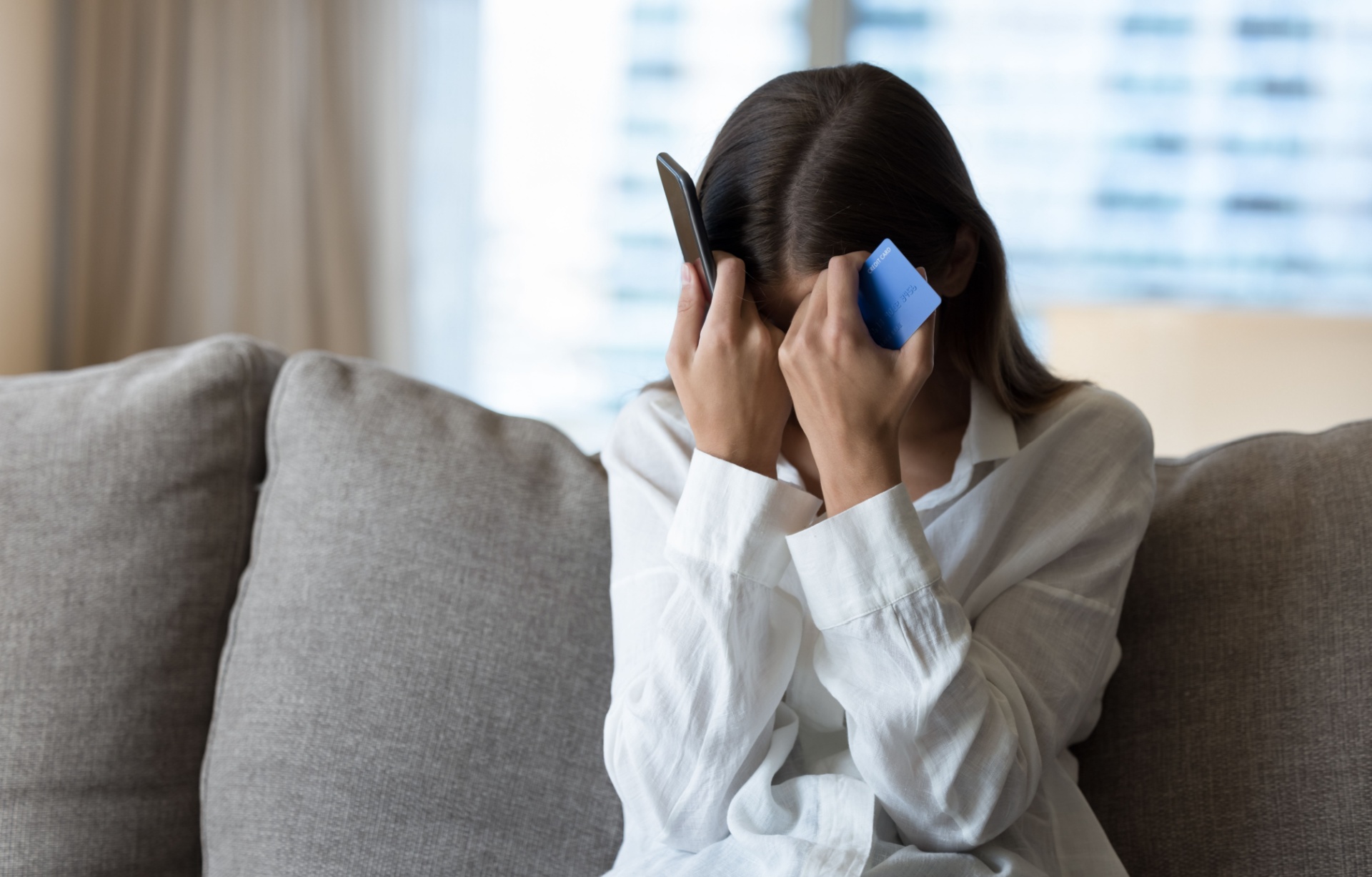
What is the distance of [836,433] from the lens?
29.4 inches

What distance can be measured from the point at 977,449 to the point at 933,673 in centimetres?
23

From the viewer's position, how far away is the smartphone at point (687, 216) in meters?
0.78

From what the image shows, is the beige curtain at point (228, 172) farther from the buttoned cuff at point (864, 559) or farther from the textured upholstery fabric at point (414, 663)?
the buttoned cuff at point (864, 559)

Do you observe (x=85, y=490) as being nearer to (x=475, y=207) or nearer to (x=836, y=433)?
(x=836, y=433)

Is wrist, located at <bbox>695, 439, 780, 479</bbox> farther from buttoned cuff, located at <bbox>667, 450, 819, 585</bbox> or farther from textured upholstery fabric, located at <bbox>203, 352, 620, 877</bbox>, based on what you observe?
textured upholstery fabric, located at <bbox>203, 352, 620, 877</bbox>

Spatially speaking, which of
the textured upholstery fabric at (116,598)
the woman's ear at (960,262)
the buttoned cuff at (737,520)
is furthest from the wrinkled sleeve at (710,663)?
the textured upholstery fabric at (116,598)

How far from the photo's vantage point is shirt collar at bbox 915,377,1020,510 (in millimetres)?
859

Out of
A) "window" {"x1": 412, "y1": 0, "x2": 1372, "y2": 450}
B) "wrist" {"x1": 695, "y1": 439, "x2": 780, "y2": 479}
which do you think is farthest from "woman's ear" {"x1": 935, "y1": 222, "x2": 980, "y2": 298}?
"window" {"x1": 412, "y1": 0, "x2": 1372, "y2": 450}

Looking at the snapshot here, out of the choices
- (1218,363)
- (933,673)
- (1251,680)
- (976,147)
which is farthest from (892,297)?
(976,147)

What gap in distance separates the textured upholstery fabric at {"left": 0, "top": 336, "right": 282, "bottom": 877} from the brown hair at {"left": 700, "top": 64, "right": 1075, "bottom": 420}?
518 millimetres

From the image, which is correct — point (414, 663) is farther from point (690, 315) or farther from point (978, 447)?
point (978, 447)

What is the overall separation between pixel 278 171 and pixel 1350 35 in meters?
2.66

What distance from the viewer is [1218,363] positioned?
171 cm

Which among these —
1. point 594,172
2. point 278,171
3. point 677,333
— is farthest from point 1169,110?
point 677,333
